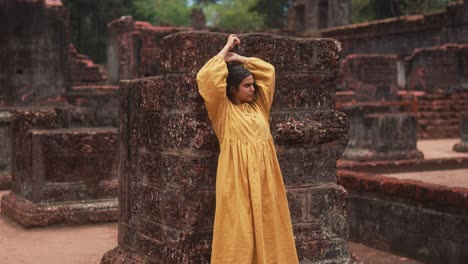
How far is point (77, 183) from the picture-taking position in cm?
703

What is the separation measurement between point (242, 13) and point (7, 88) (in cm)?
3238

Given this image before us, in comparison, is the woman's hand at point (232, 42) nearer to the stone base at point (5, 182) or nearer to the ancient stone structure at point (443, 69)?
the stone base at point (5, 182)

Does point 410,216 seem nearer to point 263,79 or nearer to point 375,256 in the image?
point 375,256

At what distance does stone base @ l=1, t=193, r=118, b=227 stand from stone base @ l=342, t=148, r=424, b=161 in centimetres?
556

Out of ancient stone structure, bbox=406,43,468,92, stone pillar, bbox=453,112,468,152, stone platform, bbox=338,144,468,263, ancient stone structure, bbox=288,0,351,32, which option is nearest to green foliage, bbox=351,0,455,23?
ancient stone structure, bbox=288,0,351,32

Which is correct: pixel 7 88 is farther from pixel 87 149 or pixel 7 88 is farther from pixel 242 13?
pixel 242 13

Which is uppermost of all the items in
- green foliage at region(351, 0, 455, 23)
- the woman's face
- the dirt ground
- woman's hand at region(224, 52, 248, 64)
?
green foliage at region(351, 0, 455, 23)

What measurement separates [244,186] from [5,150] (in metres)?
5.80

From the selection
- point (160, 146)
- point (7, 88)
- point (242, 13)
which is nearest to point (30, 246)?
point (160, 146)

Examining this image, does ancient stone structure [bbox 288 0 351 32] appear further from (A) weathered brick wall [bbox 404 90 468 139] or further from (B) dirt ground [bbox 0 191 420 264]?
(B) dirt ground [bbox 0 191 420 264]

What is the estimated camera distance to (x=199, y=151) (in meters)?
4.18

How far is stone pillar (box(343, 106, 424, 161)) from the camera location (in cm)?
1169

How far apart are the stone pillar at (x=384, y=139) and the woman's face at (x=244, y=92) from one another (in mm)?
7823

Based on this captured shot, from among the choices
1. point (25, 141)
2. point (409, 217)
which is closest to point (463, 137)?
point (409, 217)
